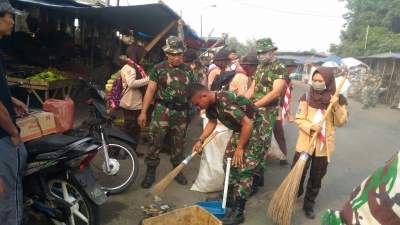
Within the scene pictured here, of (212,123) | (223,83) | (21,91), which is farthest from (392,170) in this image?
(21,91)

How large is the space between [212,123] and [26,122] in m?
1.79

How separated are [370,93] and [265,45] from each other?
51.2 ft

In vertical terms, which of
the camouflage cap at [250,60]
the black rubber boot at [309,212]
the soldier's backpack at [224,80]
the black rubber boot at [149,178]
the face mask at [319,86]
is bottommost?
the black rubber boot at [309,212]

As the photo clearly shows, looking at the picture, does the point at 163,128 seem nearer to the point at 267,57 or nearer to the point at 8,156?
the point at 267,57

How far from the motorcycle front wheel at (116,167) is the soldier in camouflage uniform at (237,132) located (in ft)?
3.69

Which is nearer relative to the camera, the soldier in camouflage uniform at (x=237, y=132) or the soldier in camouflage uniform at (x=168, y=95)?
the soldier in camouflage uniform at (x=237, y=132)

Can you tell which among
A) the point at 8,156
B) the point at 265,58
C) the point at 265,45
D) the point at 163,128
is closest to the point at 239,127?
the point at 163,128

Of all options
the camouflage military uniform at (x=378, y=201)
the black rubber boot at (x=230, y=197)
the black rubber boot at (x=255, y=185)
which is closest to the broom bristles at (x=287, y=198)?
the black rubber boot at (x=230, y=197)

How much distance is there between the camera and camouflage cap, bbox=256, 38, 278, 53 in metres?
4.59

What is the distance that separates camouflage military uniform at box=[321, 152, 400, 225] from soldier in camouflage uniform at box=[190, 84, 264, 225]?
194 cm

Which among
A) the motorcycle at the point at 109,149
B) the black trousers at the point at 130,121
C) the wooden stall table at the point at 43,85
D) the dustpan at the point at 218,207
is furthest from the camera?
the wooden stall table at the point at 43,85

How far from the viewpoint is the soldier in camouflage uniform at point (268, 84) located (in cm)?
437

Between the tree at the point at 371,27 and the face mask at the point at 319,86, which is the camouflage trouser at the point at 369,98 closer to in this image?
the tree at the point at 371,27

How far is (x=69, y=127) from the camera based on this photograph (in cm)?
473
